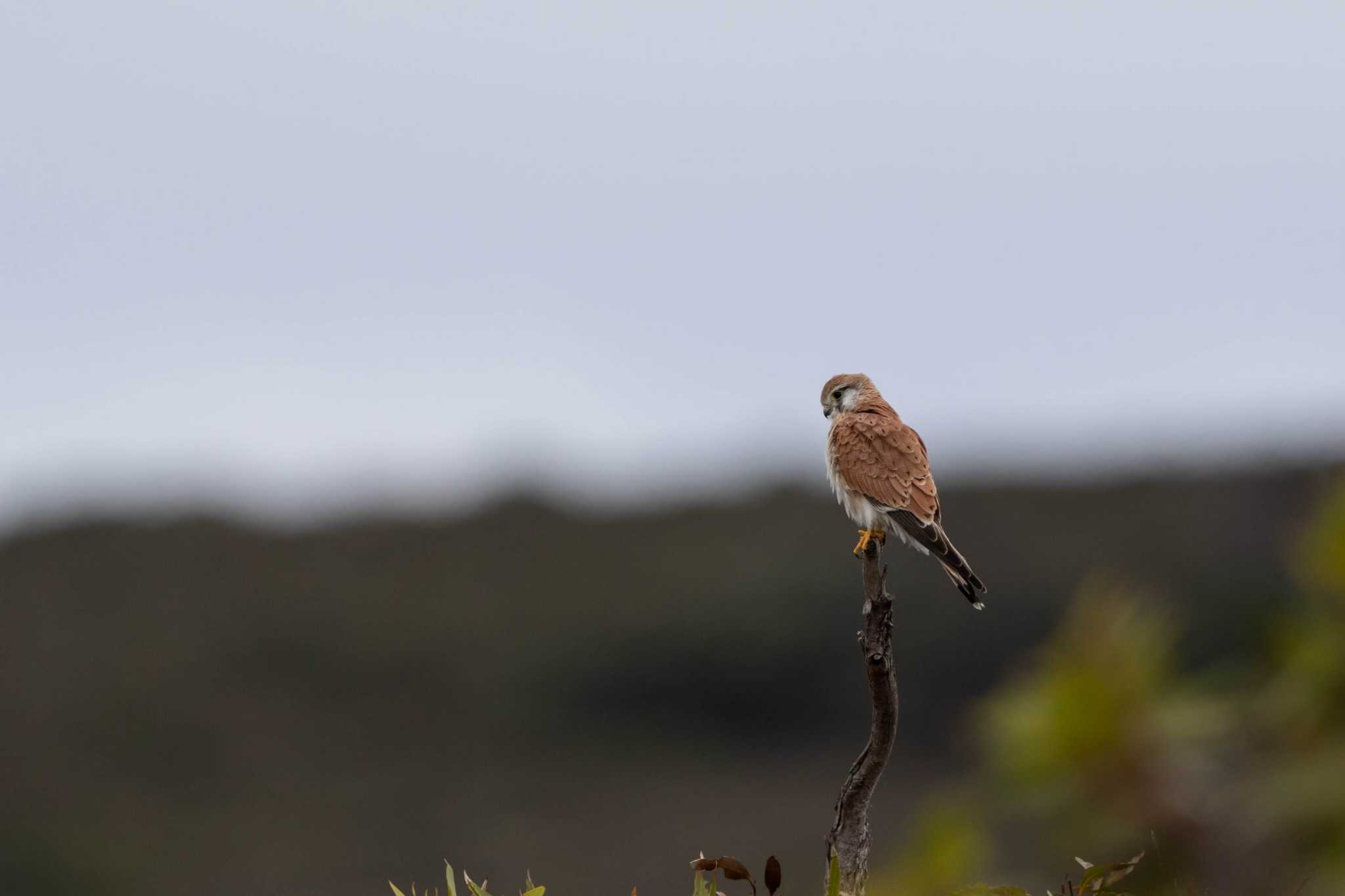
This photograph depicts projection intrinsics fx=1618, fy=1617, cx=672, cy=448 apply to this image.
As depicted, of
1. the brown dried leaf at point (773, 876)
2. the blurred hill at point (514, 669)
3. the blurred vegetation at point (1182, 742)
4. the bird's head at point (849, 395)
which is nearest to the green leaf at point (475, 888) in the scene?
the brown dried leaf at point (773, 876)

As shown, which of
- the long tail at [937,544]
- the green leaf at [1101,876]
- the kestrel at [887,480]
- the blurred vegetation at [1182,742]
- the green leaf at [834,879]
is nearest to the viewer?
the blurred vegetation at [1182,742]

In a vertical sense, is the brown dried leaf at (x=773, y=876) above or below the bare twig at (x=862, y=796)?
below

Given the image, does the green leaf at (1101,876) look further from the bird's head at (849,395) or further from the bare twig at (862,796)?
the bird's head at (849,395)

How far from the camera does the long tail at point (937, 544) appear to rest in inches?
192

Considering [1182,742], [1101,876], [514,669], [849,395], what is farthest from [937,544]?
[514,669]

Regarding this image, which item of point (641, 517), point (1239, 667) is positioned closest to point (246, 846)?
point (641, 517)

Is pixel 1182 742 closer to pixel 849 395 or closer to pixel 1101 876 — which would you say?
pixel 1101 876

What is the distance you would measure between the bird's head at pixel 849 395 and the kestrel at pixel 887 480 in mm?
144

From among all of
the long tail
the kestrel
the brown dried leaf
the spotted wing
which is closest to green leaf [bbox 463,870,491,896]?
the brown dried leaf

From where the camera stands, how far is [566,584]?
41.6 metres

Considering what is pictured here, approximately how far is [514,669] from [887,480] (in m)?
36.3

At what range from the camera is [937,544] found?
521cm

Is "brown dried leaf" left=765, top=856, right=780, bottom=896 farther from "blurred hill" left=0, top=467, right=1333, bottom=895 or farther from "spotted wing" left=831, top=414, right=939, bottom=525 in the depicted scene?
"blurred hill" left=0, top=467, right=1333, bottom=895

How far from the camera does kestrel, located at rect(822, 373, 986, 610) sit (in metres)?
5.28
